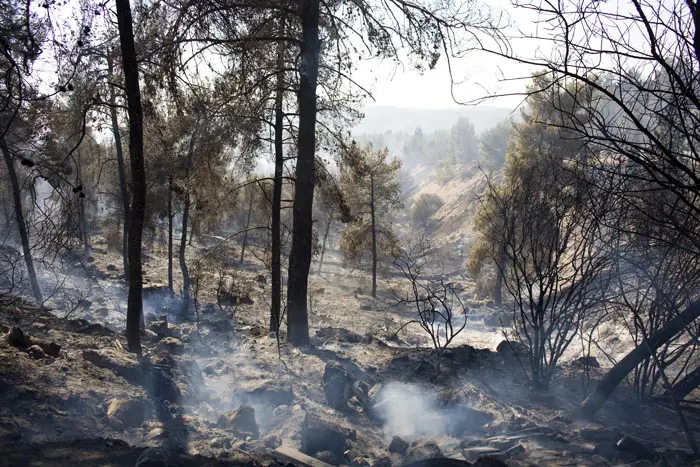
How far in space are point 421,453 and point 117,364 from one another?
414cm

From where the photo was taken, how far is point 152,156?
677 inches

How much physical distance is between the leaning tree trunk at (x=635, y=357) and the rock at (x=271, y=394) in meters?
3.76

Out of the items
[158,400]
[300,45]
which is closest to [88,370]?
[158,400]

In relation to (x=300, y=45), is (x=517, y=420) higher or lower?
lower

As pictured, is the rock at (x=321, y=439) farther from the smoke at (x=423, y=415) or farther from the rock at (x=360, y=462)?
the smoke at (x=423, y=415)

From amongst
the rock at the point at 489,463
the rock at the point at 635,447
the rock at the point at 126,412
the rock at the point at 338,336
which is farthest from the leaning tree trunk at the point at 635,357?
the rock at the point at 126,412

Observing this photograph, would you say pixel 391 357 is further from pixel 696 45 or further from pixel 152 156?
pixel 152 156

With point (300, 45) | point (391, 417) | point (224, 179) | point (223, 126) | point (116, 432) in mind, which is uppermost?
point (300, 45)

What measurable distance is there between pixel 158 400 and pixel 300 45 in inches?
243

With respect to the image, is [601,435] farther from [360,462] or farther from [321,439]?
[321,439]

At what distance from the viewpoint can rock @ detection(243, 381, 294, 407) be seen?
6.14m

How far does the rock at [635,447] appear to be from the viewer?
4.78 metres

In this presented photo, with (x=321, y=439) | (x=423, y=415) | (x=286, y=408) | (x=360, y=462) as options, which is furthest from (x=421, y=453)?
(x=286, y=408)

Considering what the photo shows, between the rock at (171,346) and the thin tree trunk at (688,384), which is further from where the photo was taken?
the rock at (171,346)
